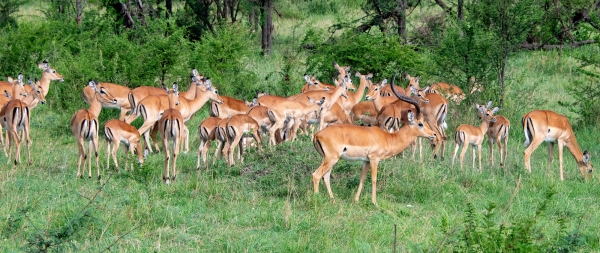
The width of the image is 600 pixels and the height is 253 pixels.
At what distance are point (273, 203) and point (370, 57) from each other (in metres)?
6.63

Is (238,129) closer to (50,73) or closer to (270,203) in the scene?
(270,203)

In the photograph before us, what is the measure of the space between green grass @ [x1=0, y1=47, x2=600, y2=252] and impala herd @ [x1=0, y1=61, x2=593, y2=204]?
0.99 feet

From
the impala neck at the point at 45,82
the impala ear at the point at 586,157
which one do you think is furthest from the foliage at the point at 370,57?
the impala ear at the point at 586,157

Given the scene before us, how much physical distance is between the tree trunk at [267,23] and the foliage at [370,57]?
1.28 m

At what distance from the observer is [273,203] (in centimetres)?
698

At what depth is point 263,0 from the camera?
14883mm

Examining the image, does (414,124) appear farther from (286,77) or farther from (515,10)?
(286,77)

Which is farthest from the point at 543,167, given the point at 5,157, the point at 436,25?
the point at 436,25

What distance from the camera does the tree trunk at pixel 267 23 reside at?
47.6ft

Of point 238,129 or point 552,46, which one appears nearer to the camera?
point 238,129

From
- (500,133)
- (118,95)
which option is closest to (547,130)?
(500,133)

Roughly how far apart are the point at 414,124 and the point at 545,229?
1.81 meters

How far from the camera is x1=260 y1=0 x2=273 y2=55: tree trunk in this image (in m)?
14.5

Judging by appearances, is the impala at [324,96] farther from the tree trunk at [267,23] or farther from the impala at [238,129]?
the tree trunk at [267,23]
